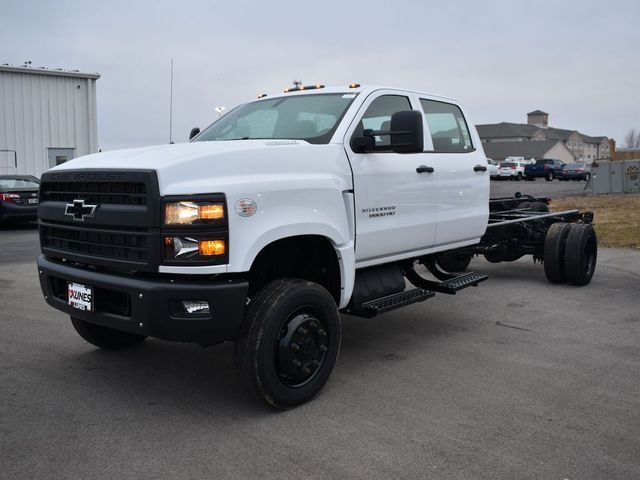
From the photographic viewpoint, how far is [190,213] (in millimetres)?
3609

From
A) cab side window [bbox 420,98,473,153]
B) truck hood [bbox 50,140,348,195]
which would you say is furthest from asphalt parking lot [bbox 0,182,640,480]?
cab side window [bbox 420,98,473,153]

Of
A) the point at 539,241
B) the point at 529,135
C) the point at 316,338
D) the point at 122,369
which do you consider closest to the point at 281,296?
the point at 316,338

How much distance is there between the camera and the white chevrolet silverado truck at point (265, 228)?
3.65 meters

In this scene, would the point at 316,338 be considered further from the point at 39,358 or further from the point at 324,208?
the point at 39,358

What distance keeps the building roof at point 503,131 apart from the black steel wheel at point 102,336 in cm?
10738

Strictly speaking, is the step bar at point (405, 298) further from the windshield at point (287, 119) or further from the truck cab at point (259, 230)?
the windshield at point (287, 119)

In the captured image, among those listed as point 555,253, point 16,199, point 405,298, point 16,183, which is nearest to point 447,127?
point 405,298

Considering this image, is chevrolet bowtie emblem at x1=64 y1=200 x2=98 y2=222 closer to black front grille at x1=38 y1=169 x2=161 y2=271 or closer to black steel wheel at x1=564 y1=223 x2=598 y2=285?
black front grille at x1=38 y1=169 x2=161 y2=271

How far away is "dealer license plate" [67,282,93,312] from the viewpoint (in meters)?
4.07

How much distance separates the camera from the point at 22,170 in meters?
23.9

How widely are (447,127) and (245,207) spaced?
2984 millimetres

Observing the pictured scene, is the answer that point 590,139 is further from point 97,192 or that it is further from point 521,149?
point 97,192

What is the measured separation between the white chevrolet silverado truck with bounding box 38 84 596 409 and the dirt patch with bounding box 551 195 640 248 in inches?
304

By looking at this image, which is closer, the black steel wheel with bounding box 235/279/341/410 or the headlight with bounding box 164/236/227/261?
the headlight with bounding box 164/236/227/261
